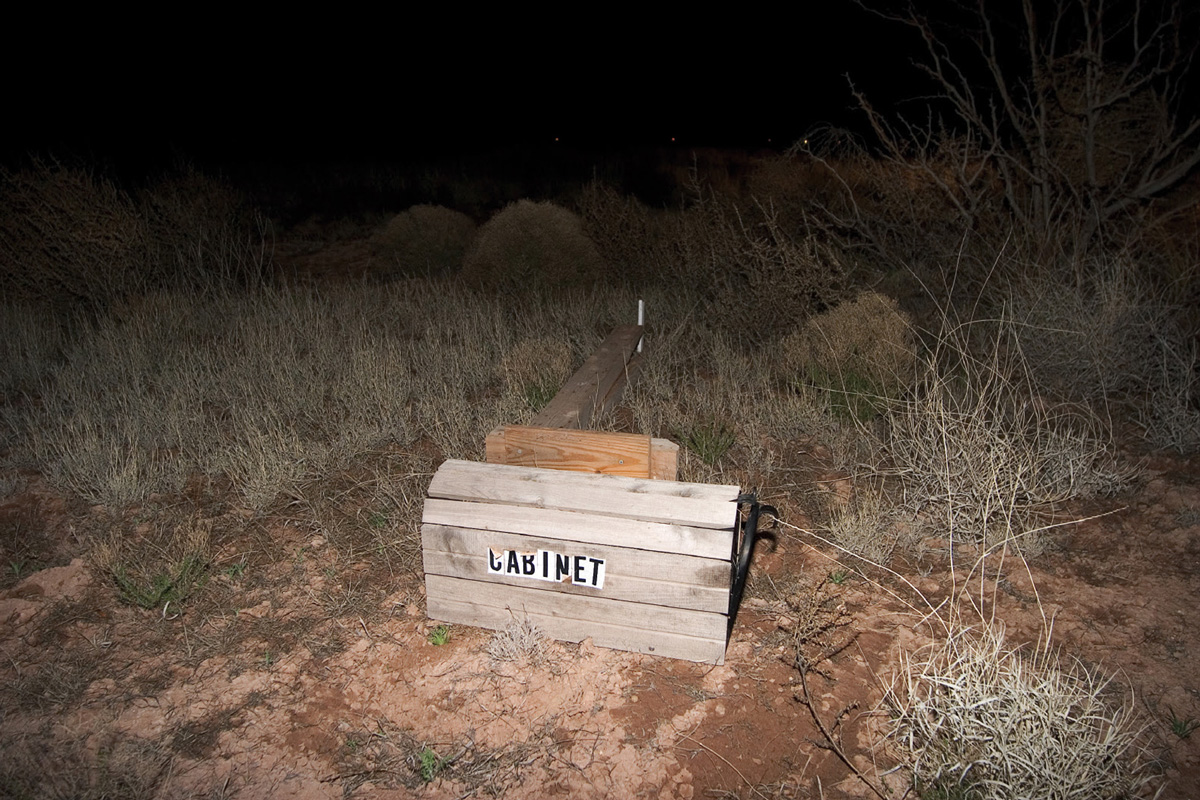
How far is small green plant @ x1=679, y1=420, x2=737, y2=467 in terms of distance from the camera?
3.92m

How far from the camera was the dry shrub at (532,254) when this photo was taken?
805 centimetres

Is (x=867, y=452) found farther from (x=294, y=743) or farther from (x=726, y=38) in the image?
(x=726, y=38)

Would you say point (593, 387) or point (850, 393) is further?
point (850, 393)

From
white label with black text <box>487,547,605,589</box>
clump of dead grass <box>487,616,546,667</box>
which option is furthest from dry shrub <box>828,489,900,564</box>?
clump of dead grass <box>487,616,546,667</box>

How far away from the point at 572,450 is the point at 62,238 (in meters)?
7.23

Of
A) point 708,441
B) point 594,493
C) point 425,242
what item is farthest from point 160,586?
point 425,242

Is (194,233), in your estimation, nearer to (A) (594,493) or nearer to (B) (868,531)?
(A) (594,493)

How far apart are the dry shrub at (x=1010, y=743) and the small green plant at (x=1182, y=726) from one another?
5.3 inches

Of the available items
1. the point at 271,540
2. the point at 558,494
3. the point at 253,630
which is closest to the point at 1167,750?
the point at 558,494

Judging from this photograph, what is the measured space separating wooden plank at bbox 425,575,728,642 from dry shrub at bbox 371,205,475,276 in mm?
7457

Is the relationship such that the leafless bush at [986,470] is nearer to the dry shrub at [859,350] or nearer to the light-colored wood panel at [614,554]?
the dry shrub at [859,350]

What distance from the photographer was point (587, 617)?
2.62m

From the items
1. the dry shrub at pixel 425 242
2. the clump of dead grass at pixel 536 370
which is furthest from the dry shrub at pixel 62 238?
the clump of dead grass at pixel 536 370

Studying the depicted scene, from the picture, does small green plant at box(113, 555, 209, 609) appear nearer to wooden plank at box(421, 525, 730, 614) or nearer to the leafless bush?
wooden plank at box(421, 525, 730, 614)
